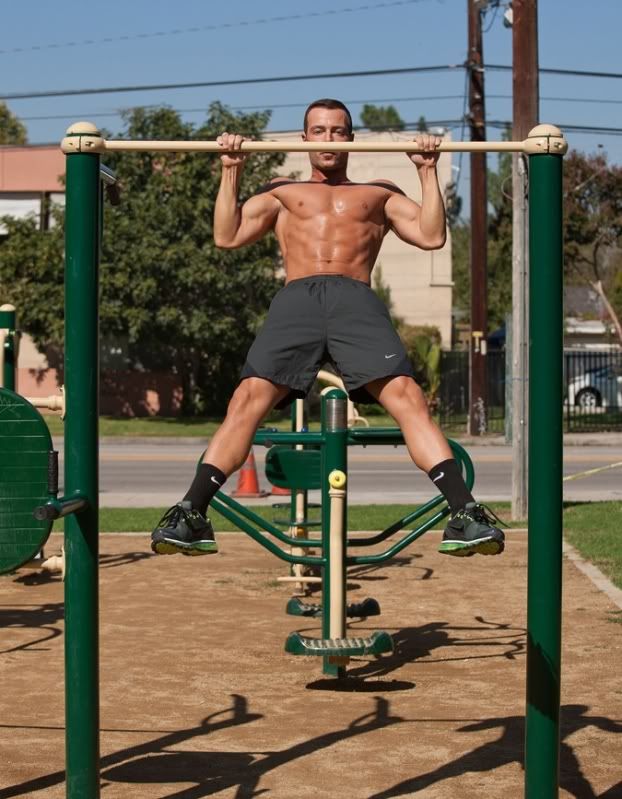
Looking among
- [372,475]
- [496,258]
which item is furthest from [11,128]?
[372,475]

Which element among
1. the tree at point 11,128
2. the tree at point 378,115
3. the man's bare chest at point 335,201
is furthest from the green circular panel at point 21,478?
the tree at point 378,115

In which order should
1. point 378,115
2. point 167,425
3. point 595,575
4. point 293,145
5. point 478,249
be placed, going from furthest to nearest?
point 378,115 → point 167,425 → point 478,249 → point 595,575 → point 293,145

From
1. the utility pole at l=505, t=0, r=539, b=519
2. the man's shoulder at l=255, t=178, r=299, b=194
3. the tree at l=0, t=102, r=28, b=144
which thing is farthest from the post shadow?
the tree at l=0, t=102, r=28, b=144

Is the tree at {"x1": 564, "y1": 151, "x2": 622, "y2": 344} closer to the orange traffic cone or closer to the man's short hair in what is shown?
the orange traffic cone

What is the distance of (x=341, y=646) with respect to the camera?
6094 millimetres

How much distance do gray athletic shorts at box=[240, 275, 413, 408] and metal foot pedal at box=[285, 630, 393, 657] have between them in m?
1.36

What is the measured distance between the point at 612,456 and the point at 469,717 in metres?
17.4

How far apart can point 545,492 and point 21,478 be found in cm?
163

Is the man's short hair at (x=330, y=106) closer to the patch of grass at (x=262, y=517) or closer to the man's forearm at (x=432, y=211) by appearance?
the man's forearm at (x=432, y=211)

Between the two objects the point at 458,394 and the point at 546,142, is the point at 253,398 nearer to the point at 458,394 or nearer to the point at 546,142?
the point at 546,142

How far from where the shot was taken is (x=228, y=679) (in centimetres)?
668

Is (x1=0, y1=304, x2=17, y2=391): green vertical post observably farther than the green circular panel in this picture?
Yes

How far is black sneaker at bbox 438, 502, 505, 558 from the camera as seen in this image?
4492 mm

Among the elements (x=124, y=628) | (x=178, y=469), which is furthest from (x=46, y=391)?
(x=124, y=628)
